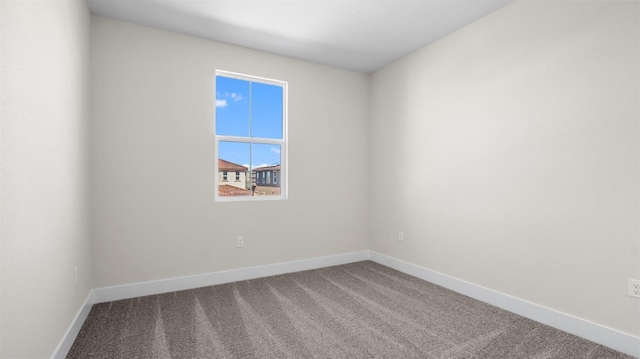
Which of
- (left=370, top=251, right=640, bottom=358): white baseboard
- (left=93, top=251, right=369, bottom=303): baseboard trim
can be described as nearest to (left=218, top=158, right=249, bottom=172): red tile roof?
(left=93, top=251, right=369, bottom=303): baseboard trim

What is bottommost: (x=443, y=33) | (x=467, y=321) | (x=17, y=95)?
(x=467, y=321)

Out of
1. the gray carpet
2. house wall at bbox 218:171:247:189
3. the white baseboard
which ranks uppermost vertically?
house wall at bbox 218:171:247:189

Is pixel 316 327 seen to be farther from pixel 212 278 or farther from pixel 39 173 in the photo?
pixel 39 173

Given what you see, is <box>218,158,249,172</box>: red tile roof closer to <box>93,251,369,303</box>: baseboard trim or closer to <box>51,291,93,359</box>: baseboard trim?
<box>93,251,369,303</box>: baseboard trim

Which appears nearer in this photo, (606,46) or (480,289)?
(606,46)

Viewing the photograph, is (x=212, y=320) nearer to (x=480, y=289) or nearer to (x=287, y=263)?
(x=287, y=263)

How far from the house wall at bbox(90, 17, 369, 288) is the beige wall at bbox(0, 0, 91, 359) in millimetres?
416

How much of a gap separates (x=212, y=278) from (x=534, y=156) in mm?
3247

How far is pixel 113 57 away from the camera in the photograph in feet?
8.99

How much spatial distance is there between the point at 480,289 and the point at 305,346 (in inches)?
70.6


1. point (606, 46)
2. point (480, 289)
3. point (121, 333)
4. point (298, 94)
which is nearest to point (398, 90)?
point (298, 94)

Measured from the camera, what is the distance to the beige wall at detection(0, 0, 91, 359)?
119 centimetres

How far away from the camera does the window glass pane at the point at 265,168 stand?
11.6 ft

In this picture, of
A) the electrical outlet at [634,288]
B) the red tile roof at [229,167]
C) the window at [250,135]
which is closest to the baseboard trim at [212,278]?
the window at [250,135]
